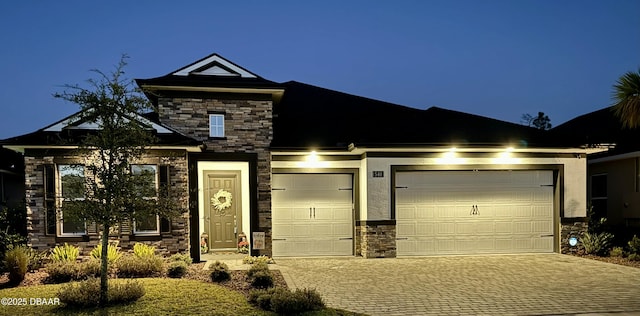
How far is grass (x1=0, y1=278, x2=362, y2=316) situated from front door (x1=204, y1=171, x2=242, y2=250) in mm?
4535

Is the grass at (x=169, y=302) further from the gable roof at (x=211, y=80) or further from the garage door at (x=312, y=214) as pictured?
the gable roof at (x=211, y=80)

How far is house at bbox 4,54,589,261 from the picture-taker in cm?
1134

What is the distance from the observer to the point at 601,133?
1748 centimetres

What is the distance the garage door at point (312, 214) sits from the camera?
12156 mm

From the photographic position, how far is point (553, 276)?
9141 millimetres

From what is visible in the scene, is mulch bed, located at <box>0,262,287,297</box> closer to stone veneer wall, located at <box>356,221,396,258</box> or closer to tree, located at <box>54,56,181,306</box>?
tree, located at <box>54,56,181,306</box>

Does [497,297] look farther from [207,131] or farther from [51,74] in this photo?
[51,74]

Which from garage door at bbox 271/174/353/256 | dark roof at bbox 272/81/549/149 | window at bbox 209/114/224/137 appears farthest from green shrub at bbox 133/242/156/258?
dark roof at bbox 272/81/549/149

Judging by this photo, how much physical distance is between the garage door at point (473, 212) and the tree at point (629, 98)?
2388 mm

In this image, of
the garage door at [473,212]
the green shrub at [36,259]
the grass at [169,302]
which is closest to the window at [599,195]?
the garage door at [473,212]

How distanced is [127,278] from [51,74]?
122 meters

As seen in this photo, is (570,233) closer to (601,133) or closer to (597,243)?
(597,243)

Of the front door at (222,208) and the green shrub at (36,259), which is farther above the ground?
the front door at (222,208)

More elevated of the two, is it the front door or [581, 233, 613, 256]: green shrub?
the front door
